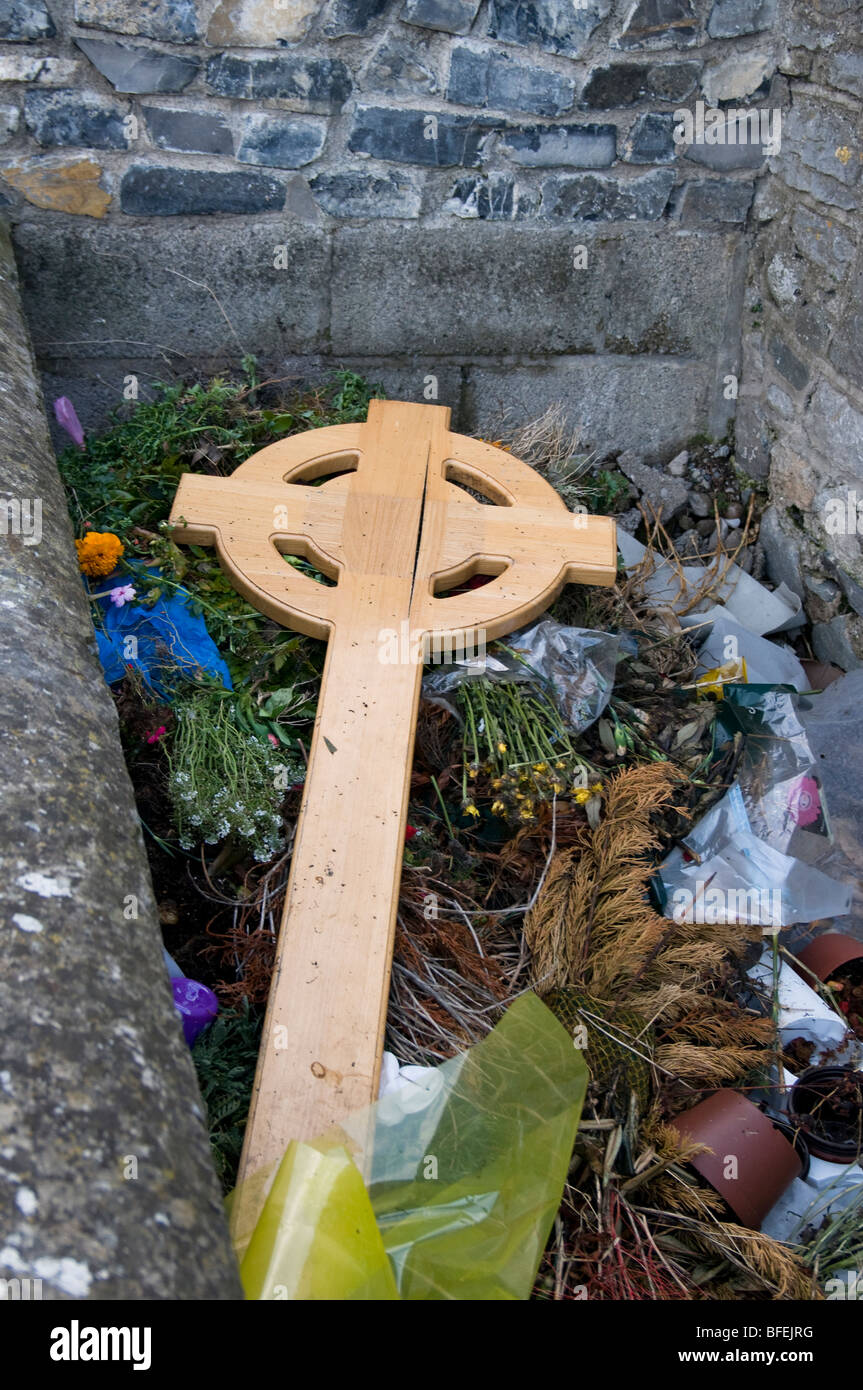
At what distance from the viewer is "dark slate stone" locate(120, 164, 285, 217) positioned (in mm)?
2803

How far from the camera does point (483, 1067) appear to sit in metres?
1.70

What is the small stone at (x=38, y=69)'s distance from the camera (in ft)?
8.53

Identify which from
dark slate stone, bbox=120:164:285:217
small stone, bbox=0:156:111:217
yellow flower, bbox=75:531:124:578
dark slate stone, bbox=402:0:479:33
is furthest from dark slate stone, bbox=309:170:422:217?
yellow flower, bbox=75:531:124:578

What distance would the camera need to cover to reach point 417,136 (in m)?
2.86

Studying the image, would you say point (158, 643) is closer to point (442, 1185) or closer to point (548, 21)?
point (442, 1185)

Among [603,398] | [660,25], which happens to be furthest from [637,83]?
[603,398]

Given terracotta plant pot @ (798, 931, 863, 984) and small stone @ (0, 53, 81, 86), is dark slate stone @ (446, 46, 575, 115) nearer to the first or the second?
small stone @ (0, 53, 81, 86)

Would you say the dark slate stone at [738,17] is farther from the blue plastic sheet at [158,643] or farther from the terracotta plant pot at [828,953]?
the terracotta plant pot at [828,953]

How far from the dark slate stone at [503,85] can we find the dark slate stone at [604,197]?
199 mm

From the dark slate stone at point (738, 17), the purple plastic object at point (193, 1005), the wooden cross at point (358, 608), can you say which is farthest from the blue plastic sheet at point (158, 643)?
the dark slate stone at point (738, 17)

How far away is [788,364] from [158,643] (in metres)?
2.08

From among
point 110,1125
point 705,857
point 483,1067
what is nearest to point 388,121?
point 705,857

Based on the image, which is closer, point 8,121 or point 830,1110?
point 830,1110
